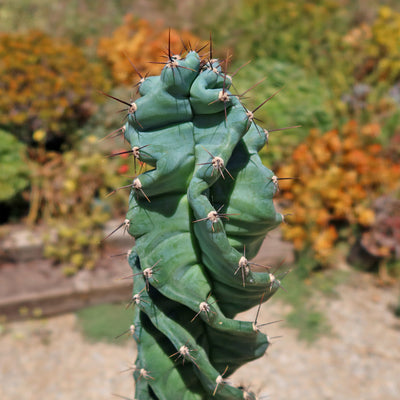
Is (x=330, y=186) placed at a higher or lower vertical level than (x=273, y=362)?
higher

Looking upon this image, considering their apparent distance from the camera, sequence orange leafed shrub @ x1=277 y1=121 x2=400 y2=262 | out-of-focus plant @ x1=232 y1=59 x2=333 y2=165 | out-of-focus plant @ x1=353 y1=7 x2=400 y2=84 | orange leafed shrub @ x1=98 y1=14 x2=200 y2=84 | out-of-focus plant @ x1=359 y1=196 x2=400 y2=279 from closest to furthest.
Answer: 1. out-of-focus plant @ x1=359 y1=196 x2=400 y2=279
2. orange leafed shrub @ x1=277 y1=121 x2=400 y2=262
3. out-of-focus plant @ x1=232 y1=59 x2=333 y2=165
4. orange leafed shrub @ x1=98 y1=14 x2=200 y2=84
5. out-of-focus plant @ x1=353 y1=7 x2=400 y2=84

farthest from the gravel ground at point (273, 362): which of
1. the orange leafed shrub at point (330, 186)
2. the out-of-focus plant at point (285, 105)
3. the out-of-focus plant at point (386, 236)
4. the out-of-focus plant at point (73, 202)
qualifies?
the out-of-focus plant at point (285, 105)

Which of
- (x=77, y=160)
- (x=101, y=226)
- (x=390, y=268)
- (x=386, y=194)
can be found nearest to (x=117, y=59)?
(x=77, y=160)

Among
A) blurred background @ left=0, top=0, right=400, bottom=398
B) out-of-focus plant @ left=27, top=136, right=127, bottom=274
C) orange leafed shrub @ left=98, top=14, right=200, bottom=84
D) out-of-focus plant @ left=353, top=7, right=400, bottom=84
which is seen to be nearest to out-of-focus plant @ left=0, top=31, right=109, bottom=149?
blurred background @ left=0, top=0, right=400, bottom=398

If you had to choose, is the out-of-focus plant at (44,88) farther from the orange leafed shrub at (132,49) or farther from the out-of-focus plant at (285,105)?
the out-of-focus plant at (285,105)

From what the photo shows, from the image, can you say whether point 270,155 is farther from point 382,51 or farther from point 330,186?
point 382,51

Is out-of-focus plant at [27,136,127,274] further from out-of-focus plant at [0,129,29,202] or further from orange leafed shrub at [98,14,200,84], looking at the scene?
orange leafed shrub at [98,14,200,84]

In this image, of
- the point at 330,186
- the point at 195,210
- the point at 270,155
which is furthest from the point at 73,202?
the point at 195,210
